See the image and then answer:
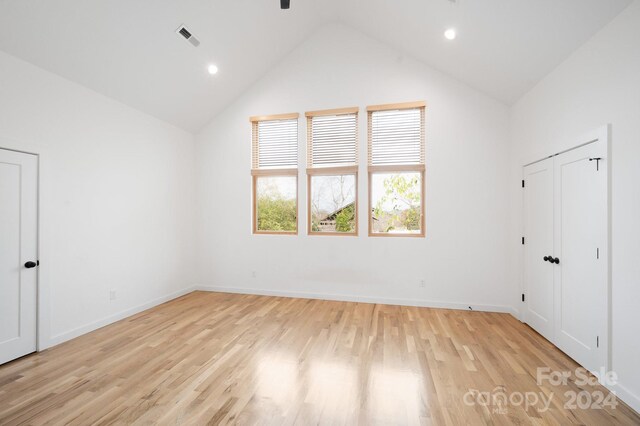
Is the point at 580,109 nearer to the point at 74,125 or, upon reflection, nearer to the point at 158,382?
the point at 158,382

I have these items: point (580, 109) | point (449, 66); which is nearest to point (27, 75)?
point (449, 66)

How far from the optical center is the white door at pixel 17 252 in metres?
2.86

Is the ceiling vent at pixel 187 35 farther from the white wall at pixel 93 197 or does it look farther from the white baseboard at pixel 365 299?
the white baseboard at pixel 365 299

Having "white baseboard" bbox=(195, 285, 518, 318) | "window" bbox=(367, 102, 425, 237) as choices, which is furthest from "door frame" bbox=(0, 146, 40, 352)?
"window" bbox=(367, 102, 425, 237)

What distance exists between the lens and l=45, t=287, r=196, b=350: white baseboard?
3.27 metres

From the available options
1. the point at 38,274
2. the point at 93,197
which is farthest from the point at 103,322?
the point at 93,197

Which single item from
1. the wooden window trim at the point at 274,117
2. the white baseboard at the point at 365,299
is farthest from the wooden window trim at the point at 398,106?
the white baseboard at the point at 365,299

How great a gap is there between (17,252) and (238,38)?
3.97 meters

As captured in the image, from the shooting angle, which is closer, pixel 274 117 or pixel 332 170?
pixel 332 170

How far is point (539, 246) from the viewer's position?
3.54m

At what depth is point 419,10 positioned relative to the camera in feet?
11.7

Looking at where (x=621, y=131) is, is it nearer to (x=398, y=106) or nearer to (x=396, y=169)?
(x=396, y=169)

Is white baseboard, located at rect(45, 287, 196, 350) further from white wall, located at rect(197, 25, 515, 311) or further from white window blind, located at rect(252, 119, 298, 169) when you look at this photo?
white window blind, located at rect(252, 119, 298, 169)

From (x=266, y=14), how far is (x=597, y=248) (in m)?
5.05
